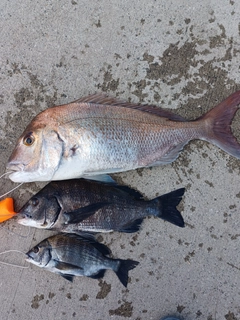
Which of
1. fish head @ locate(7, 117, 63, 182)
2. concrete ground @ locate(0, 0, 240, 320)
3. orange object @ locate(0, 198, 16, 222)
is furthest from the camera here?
concrete ground @ locate(0, 0, 240, 320)

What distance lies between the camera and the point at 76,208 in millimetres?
2375

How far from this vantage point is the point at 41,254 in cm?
242

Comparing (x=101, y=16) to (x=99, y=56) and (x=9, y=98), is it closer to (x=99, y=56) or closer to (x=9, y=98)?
(x=99, y=56)

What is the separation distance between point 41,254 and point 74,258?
258mm

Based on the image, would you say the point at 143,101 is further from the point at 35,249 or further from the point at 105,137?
the point at 35,249

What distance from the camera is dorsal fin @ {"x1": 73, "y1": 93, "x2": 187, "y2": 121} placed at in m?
2.33

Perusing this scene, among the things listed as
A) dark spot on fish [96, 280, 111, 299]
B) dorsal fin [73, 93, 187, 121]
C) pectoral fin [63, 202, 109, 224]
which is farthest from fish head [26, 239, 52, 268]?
dorsal fin [73, 93, 187, 121]

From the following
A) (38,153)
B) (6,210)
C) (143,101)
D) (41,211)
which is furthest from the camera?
(143,101)

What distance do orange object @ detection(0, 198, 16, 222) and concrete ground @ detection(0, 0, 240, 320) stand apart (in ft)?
0.31

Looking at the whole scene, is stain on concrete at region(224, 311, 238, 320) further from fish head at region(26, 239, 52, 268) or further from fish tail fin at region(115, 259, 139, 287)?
fish head at region(26, 239, 52, 268)

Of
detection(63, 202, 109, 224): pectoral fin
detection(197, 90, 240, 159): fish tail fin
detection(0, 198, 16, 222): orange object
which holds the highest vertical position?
detection(197, 90, 240, 159): fish tail fin

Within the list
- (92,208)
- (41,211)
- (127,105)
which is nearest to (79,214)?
(92,208)

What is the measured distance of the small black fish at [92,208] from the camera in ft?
7.72

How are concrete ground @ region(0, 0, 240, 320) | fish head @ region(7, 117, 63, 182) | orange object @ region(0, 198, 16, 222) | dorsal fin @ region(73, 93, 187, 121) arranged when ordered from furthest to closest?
concrete ground @ region(0, 0, 240, 320) < orange object @ region(0, 198, 16, 222) < dorsal fin @ region(73, 93, 187, 121) < fish head @ region(7, 117, 63, 182)
